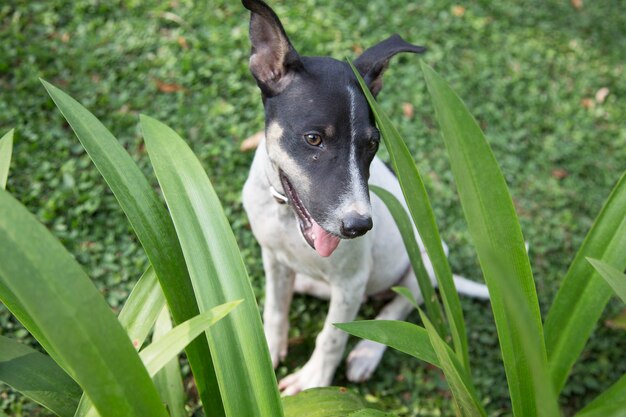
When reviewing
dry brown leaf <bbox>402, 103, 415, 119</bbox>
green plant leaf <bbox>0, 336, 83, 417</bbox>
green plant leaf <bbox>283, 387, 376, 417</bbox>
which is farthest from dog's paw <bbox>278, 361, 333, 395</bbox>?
dry brown leaf <bbox>402, 103, 415, 119</bbox>

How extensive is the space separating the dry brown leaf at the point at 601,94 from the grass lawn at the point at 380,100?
0.02 m

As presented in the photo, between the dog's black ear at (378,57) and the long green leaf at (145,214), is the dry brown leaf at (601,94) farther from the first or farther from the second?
the long green leaf at (145,214)

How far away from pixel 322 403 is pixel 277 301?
82 cm

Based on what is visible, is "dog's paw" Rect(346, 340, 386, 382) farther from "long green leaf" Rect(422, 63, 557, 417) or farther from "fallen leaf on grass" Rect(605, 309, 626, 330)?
"fallen leaf on grass" Rect(605, 309, 626, 330)

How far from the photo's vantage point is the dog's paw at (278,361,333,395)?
322cm

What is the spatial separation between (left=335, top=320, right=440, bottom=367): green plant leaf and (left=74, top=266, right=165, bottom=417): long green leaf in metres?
0.78

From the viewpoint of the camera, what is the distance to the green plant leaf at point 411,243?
2.54 m

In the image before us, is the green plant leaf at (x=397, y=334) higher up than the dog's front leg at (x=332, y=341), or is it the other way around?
the green plant leaf at (x=397, y=334)

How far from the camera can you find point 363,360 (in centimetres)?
342

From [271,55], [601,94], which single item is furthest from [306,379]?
[601,94]

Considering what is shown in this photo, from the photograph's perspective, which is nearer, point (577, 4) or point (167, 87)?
point (167, 87)

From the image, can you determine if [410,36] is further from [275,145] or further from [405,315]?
[275,145]

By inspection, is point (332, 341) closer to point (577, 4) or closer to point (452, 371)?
point (452, 371)

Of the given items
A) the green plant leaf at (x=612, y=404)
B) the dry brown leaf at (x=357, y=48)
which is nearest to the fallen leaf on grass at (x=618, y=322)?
the green plant leaf at (x=612, y=404)
